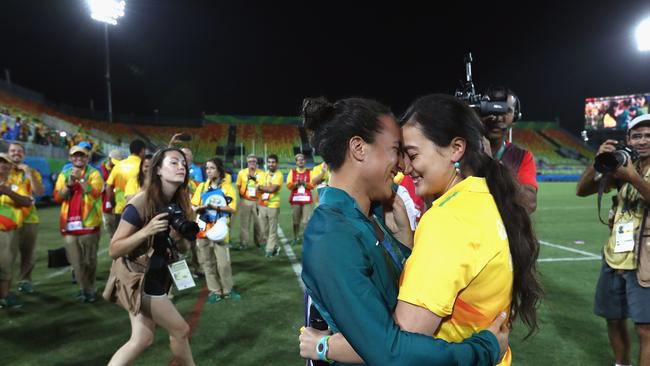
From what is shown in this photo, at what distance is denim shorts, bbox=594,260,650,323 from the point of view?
3.14m

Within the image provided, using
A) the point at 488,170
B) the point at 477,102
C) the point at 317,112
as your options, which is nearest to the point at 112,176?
the point at 477,102

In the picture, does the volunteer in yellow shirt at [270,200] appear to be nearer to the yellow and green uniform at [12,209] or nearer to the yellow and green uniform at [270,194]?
the yellow and green uniform at [270,194]

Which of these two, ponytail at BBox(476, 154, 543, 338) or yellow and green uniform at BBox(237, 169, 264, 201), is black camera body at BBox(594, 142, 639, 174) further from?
yellow and green uniform at BBox(237, 169, 264, 201)

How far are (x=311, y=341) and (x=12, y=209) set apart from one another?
20.9ft

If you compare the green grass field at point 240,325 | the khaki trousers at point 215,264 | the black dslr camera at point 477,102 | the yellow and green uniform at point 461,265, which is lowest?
the green grass field at point 240,325

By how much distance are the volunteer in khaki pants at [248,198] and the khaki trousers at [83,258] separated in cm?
397

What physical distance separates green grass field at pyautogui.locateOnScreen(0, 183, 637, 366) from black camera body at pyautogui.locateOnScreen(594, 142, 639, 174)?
192 cm

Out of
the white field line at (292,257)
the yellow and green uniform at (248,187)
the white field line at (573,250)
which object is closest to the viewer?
the white field line at (292,257)

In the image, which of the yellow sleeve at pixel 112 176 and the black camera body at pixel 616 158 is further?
the yellow sleeve at pixel 112 176

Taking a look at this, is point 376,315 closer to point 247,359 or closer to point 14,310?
point 247,359

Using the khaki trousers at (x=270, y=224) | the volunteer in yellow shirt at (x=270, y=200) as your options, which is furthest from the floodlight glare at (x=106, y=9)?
the khaki trousers at (x=270, y=224)

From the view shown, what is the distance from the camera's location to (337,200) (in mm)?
1377

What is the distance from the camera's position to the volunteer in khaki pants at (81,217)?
6.09 meters

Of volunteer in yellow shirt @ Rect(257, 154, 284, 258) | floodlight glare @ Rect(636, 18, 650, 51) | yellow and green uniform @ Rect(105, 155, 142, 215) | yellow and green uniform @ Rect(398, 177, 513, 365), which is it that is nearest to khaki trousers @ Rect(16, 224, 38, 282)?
yellow and green uniform @ Rect(105, 155, 142, 215)
